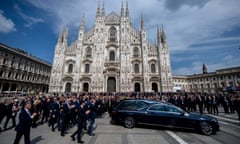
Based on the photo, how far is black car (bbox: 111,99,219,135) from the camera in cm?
589

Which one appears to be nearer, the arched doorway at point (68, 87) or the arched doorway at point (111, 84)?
the arched doorway at point (68, 87)

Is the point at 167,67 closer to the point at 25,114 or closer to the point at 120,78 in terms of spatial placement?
the point at 120,78

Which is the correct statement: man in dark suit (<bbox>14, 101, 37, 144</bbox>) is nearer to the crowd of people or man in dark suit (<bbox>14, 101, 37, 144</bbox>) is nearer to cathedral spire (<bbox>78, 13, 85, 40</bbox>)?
the crowd of people

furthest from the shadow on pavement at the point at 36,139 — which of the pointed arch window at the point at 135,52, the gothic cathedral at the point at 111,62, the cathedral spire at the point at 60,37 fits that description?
the cathedral spire at the point at 60,37

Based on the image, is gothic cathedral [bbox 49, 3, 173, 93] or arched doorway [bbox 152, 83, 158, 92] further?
arched doorway [bbox 152, 83, 158, 92]

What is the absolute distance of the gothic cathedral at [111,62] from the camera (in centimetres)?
2584

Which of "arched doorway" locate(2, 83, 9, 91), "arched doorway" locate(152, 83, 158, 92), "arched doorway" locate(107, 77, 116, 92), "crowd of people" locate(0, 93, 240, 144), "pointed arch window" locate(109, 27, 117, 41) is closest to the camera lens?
"crowd of people" locate(0, 93, 240, 144)

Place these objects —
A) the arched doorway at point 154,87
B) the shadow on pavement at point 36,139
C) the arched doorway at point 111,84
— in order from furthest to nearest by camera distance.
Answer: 1. the arched doorway at point 111,84
2. the arched doorway at point 154,87
3. the shadow on pavement at point 36,139

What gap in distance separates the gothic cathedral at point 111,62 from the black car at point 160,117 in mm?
18033

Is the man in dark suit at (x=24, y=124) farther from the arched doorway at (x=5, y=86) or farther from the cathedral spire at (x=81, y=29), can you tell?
the arched doorway at (x=5, y=86)

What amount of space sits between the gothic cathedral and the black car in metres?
18.0

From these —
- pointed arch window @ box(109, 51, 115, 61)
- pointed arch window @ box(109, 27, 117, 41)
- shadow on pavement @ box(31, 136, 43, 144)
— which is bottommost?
shadow on pavement @ box(31, 136, 43, 144)

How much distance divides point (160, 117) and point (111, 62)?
72.2 ft

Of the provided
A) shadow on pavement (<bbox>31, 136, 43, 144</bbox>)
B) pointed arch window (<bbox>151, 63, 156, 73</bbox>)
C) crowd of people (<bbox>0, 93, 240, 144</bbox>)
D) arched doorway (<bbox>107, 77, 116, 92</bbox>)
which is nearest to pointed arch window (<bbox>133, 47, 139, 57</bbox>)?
pointed arch window (<bbox>151, 63, 156, 73</bbox>)
